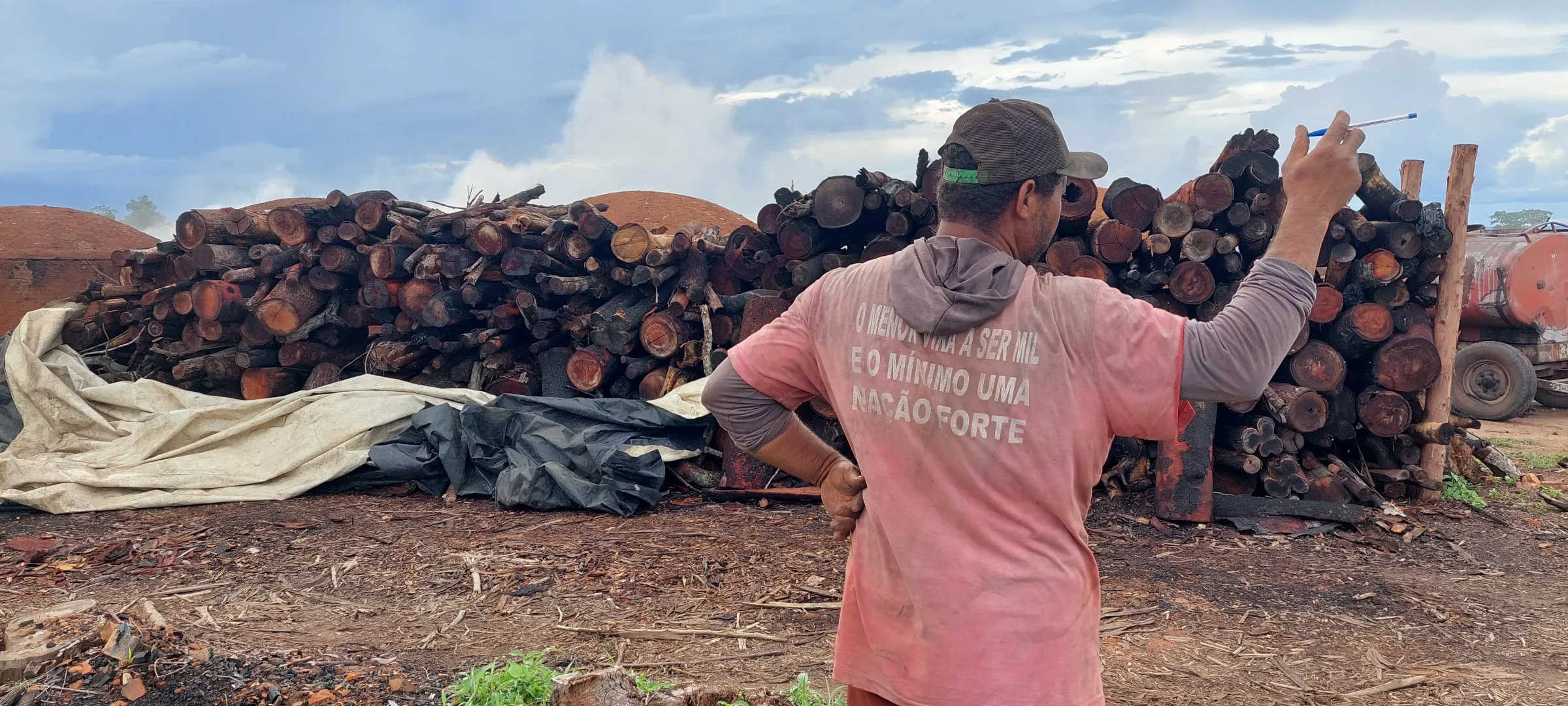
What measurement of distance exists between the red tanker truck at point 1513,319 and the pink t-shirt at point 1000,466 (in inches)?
446

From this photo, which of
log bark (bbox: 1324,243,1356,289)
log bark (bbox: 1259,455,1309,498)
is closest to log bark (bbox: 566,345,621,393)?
log bark (bbox: 1259,455,1309,498)

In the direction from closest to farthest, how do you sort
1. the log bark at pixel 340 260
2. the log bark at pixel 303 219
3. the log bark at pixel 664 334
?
the log bark at pixel 664 334, the log bark at pixel 340 260, the log bark at pixel 303 219

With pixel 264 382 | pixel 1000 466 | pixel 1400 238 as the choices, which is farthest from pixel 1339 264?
pixel 264 382

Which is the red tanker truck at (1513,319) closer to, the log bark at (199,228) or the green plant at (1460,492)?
the green plant at (1460,492)

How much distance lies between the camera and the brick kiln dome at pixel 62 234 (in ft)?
41.3

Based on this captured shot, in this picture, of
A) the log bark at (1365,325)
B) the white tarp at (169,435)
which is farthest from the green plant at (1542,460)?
the white tarp at (169,435)

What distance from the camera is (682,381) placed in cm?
758

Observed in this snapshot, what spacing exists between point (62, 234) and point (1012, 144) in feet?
52.1

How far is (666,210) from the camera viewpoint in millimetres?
16562

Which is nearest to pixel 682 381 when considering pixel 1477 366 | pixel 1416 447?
pixel 1416 447

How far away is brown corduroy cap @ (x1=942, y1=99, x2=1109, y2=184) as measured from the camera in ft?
5.79

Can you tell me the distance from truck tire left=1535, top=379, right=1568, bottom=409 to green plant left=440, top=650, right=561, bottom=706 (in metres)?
12.5

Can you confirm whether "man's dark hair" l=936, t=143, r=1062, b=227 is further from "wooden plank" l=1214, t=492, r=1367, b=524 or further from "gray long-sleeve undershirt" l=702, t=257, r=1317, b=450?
"wooden plank" l=1214, t=492, r=1367, b=524

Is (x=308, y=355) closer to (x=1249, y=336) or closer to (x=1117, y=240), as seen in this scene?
(x=1117, y=240)
